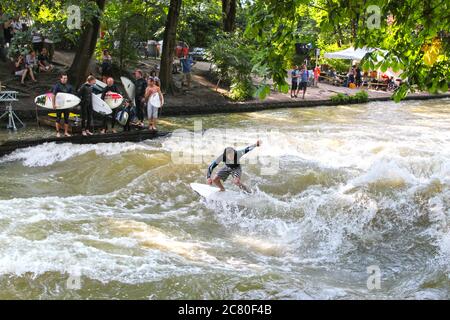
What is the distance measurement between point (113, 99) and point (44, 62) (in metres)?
7.88

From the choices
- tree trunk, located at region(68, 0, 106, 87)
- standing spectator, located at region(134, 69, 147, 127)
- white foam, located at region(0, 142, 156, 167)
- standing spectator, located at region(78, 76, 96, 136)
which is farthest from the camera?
tree trunk, located at region(68, 0, 106, 87)

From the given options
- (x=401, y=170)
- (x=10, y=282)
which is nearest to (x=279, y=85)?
(x=10, y=282)

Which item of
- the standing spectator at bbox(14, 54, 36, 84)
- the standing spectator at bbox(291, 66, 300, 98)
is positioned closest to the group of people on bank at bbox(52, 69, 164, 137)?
the standing spectator at bbox(14, 54, 36, 84)

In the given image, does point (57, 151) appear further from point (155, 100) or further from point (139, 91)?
point (139, 91)

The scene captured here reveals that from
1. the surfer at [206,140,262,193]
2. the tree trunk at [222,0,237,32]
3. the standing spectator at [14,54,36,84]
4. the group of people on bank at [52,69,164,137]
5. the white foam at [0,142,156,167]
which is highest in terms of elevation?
the tree trunk at [222,0,237,32]

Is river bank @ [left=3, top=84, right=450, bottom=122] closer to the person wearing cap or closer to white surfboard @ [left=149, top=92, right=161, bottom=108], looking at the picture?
the person wearing cap

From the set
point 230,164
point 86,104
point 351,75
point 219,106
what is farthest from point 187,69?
point 230,164

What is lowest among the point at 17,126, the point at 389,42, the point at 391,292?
the point at 391,292

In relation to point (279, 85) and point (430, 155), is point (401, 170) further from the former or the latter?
point (279, 85)

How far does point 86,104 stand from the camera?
1438 centimetres

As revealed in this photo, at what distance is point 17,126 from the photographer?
16.1 metres

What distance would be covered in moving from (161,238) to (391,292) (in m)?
3.55

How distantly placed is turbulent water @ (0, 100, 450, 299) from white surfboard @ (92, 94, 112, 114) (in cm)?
111

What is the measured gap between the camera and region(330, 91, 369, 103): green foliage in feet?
91.1
